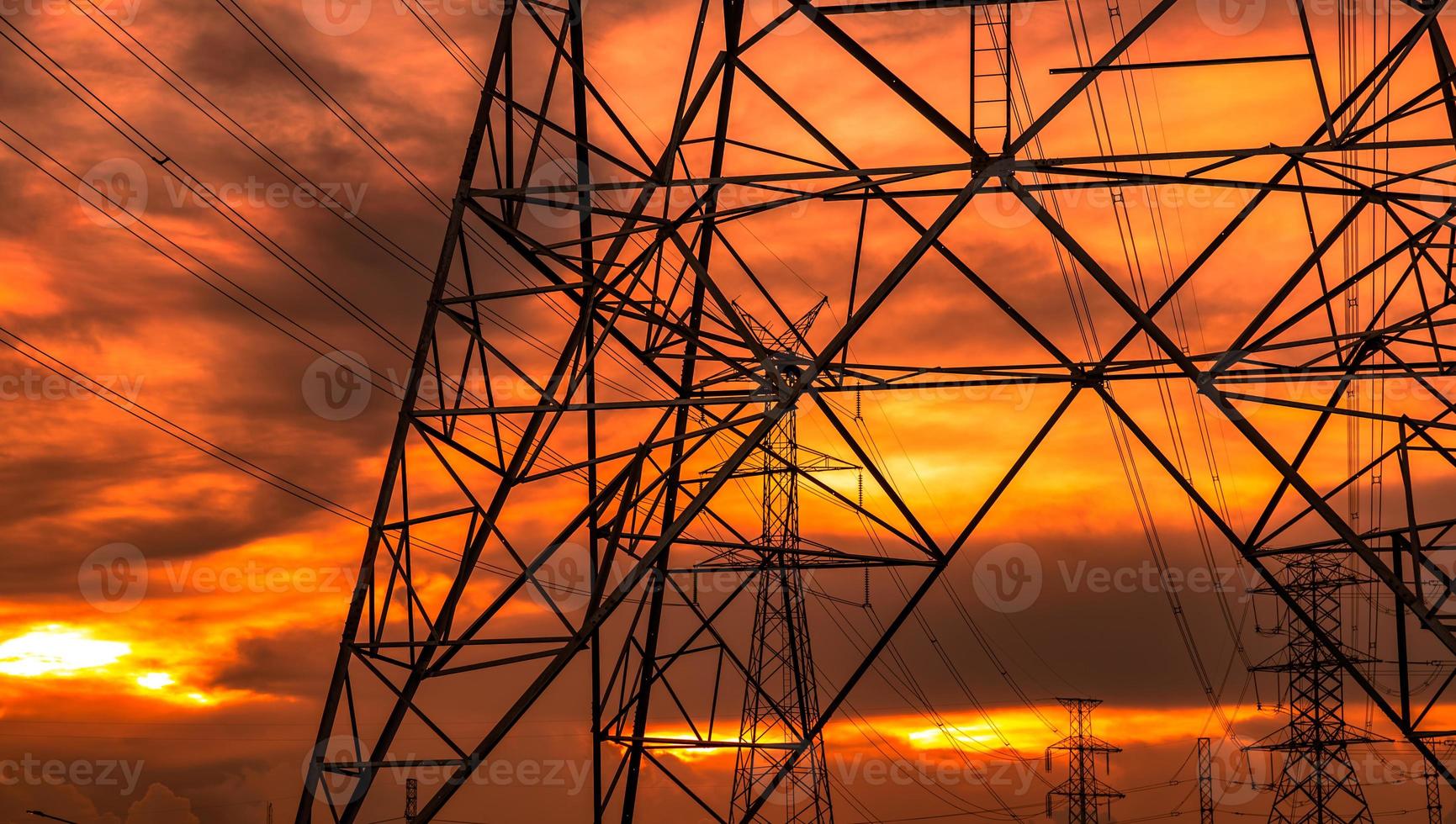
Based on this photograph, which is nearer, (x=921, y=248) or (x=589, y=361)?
(x=921, y=248)

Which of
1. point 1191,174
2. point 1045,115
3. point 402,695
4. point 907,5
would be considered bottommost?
point 402,695

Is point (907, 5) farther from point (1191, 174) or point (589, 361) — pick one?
point (589, 361)

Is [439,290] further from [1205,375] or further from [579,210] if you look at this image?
[1205,375]

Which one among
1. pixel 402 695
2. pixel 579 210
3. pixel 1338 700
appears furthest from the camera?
pixel 1338 700

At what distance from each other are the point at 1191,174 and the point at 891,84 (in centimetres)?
417

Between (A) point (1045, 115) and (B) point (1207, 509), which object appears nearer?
(A) point (1045, 115)

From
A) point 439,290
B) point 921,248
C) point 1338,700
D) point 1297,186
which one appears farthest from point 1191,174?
point 1338,700

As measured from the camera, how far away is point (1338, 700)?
174 ft

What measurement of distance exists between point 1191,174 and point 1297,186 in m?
1.35

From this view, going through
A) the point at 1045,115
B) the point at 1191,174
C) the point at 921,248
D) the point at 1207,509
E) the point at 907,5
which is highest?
the point at 907,5

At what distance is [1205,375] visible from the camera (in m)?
14.5

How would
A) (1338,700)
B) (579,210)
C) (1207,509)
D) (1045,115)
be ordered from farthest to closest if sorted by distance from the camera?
(1338,700) → (579,210) → (1207,509) → (1045,115)

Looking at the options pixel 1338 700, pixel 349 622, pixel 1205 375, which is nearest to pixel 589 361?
pixel 349 622

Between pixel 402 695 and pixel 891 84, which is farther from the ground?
pixel 891 84
